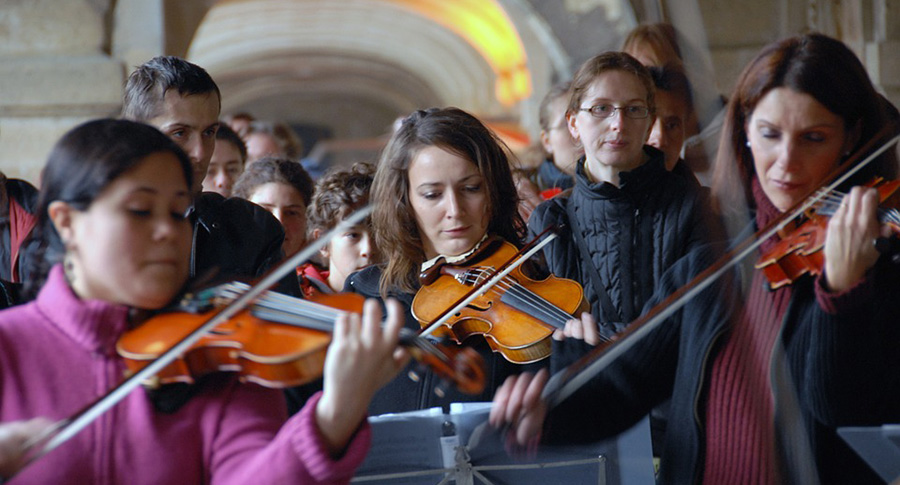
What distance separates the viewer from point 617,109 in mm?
2721

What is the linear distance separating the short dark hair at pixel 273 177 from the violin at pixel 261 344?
73.7 inches

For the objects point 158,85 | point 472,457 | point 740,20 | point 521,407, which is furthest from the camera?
point 740,20

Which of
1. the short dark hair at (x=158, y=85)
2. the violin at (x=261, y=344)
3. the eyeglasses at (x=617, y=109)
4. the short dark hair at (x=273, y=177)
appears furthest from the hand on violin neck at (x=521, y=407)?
the short dark hair at (x=273, y=177)

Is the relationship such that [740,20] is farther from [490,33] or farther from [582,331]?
[490,33]

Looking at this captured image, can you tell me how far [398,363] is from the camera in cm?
144

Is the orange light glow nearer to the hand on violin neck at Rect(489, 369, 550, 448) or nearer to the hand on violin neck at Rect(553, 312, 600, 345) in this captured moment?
the hand on violin neck at Rect(553, 312, 600, 345)

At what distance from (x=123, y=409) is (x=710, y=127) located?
1979mm

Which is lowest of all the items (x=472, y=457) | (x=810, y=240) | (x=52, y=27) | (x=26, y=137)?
(x=472, y=457)

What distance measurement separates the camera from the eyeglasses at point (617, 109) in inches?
107

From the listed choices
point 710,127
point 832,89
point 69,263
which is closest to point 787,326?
point 832,89

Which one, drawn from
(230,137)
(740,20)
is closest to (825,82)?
(230,137)

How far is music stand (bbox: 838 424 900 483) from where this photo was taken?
147cm

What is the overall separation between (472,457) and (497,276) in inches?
17.4

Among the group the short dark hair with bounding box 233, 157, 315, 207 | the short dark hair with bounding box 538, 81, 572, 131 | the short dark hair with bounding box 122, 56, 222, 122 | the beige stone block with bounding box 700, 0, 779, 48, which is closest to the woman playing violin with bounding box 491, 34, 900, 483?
the short dark hair with bounding box 122, 56, 222, 122
